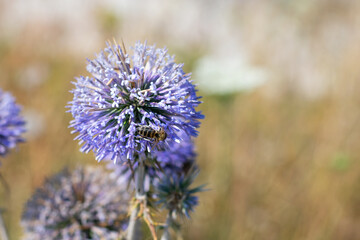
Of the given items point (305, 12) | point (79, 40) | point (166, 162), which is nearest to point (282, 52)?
point (305, 12)

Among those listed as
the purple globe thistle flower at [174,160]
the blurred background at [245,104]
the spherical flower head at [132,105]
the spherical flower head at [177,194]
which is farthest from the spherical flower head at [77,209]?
the spherical flower head at [132,105]

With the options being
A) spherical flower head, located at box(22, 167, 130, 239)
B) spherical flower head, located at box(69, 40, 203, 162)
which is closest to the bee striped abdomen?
spherical flower head, located at box(69, 40, 203, 162)

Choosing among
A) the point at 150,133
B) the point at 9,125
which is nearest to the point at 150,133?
the point at 150,133

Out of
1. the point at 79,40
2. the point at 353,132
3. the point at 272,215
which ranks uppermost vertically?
the point at 79,40

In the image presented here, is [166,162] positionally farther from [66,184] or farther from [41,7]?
[41,7]

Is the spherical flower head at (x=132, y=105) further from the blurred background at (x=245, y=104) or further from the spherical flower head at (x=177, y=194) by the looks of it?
the blurred background at (x=245, y=104)

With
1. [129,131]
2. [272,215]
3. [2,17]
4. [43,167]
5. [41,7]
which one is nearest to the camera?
[129,131]

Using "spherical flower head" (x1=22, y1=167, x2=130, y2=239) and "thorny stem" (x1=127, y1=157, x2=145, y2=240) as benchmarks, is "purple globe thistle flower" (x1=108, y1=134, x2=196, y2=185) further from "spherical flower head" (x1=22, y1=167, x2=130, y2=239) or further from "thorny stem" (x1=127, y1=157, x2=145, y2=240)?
"spherical flower head" (x1=22, y1=167, x2=130, y2=239)
